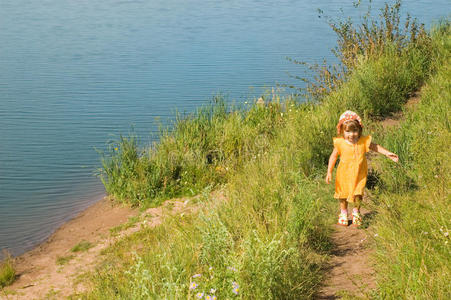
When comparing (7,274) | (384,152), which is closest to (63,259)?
(7,274)

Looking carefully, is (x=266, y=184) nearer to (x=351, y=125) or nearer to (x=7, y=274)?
(x=351, y=125)

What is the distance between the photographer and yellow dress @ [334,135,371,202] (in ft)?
20.1

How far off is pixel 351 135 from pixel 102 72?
12.0 metres

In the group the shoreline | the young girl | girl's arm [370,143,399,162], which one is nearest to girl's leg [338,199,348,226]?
the young girl

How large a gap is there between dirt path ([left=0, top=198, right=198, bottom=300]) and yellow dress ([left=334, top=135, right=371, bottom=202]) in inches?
93.4

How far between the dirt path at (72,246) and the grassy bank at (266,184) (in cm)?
37

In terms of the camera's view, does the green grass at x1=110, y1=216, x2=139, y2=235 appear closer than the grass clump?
No

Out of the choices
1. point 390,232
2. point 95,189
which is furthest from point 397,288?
point 95,189

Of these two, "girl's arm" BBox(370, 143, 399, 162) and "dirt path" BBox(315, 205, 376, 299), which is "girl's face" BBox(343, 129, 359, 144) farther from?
"dirt path" BBox(315, 205, 376, 299)

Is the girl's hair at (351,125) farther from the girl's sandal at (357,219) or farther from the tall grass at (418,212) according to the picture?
the girl's sandal at (357,219)

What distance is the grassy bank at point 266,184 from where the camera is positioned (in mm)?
4348

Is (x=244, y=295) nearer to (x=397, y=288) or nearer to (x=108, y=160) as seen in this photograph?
(x=397, y=288)

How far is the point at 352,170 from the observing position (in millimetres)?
6152

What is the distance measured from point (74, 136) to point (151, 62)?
5808mm
